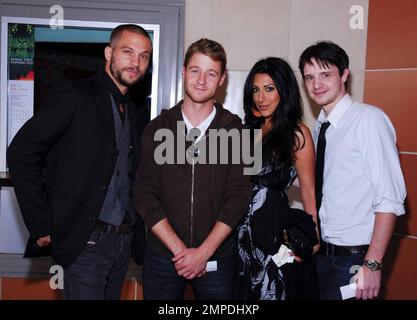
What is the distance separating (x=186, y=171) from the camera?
2170 mm

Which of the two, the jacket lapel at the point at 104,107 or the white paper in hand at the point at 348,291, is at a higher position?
the jacket lapel at the point at 104,107

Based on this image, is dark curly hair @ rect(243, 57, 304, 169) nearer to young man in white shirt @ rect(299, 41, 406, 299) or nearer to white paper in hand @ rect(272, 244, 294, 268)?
young man in white shirt @ rect(299, 41, 406, 299)

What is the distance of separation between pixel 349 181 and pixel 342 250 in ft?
0.97

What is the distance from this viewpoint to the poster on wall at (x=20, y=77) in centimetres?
313

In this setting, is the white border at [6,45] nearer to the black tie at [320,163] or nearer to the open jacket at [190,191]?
the open jacket at [190,191]

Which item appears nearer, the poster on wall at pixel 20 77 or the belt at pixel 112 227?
the belt at pixel 112 227

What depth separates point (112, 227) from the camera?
212 cm

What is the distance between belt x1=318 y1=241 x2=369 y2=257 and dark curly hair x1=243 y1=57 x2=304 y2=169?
1.29 feet

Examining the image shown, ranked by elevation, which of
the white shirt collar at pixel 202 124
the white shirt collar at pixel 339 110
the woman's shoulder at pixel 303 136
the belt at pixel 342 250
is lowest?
the belt at pixel 342 250

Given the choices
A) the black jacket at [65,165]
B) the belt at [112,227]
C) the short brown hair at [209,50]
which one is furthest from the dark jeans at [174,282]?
the short brown hair at [209,50]

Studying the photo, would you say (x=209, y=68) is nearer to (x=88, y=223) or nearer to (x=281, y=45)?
(x=88, y=223)

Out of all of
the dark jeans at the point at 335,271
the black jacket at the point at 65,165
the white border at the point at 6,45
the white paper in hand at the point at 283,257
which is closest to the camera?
the black jacket at the point at 65,165

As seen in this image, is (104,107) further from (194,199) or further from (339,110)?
(339,110)

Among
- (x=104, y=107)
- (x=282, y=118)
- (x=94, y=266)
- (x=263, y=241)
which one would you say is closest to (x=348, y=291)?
(x=263, y=241)
